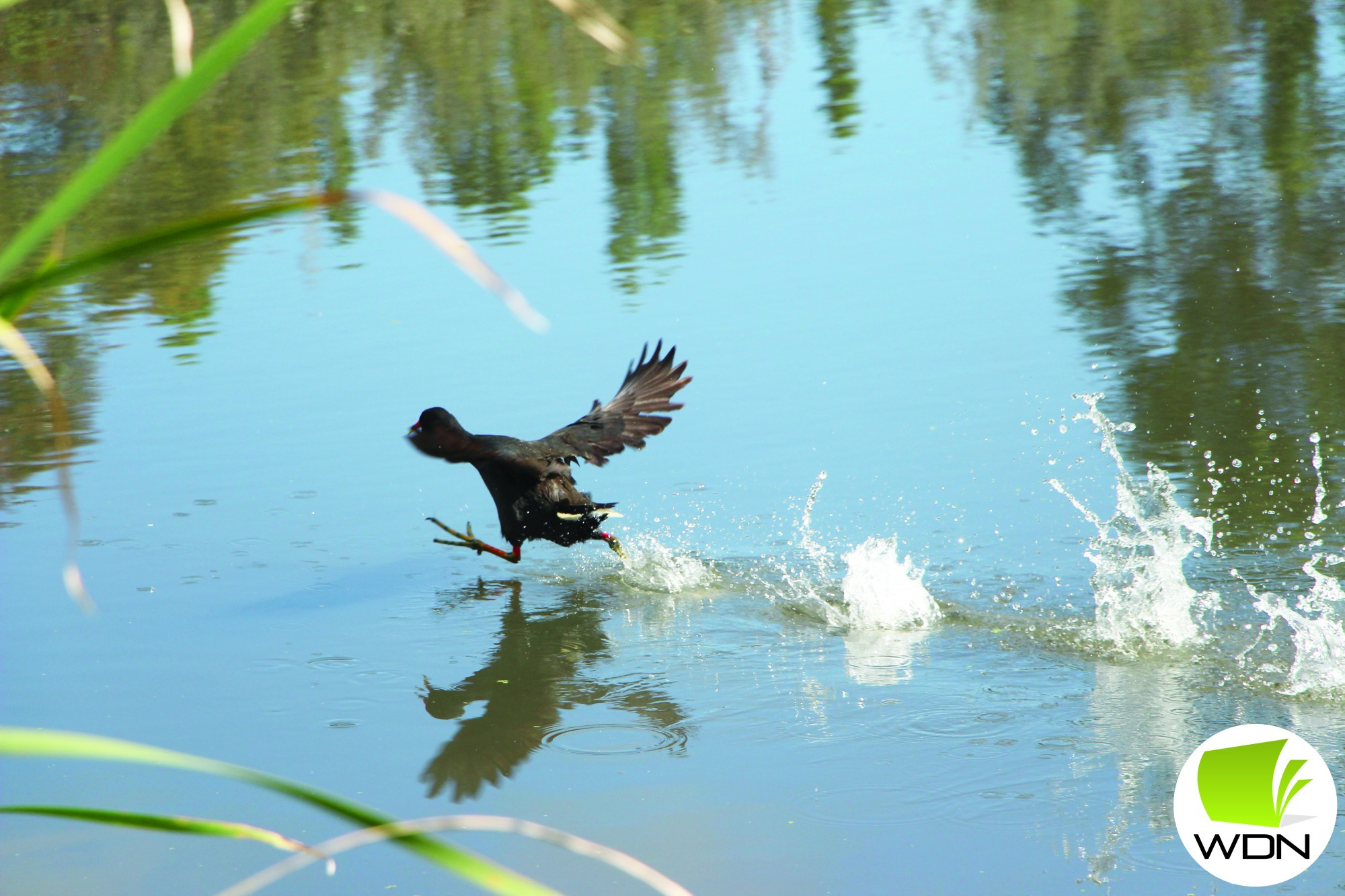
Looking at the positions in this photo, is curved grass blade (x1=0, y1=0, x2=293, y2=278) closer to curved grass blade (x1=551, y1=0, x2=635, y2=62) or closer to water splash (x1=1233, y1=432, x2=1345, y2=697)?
curved grass blade (x1=551, y1=0, x2=635, y2=62)

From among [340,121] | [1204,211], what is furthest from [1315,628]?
[340,121]

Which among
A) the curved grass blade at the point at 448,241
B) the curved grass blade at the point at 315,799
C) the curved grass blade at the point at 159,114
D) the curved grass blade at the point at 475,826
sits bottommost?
the curved grass blade at the point at 475,826

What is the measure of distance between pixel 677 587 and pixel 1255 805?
2.66 m

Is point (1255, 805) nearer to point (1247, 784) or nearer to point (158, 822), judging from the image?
point (1247, 784)

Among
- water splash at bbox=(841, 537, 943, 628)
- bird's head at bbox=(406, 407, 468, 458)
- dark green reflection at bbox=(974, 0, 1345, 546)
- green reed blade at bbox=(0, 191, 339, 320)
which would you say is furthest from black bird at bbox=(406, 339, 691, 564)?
green reed blade at bbox=(0, 191, 339, 320)

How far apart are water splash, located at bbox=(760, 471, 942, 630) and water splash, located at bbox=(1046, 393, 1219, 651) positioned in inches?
24.0

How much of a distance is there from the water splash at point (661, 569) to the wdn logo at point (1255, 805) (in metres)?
2.31

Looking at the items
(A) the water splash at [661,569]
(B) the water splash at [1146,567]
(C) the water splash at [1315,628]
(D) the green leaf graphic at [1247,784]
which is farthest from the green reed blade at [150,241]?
(A) the water splash at [661,569]

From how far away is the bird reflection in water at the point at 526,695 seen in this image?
436cm

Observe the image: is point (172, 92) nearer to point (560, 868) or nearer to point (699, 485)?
point (560, 868)

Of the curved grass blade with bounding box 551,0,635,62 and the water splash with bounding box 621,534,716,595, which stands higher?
the curved grass blade with bounding box 551,0,635,62

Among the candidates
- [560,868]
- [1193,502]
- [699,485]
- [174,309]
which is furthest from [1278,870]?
[174,309]

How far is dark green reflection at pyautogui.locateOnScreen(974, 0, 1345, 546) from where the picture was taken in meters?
6.25

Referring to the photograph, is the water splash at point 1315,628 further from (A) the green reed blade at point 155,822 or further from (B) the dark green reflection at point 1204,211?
(A) the green reed blade at point 155,822
